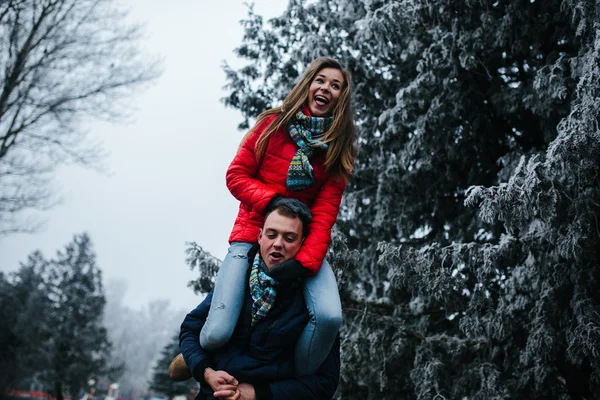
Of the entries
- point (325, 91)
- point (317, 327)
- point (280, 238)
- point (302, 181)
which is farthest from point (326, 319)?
point (325, 91)

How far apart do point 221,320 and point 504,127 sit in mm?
5768

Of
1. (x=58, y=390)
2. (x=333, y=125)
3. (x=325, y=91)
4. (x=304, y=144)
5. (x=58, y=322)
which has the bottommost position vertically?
(x=58, y=390)

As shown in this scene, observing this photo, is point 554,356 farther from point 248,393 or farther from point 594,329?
point 248,393

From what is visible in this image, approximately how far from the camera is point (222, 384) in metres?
2.23

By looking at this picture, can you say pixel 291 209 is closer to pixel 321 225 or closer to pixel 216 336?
pixel 321 225

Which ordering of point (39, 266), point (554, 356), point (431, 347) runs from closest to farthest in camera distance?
point (554, 356), point (431, 347), point (39, 266)

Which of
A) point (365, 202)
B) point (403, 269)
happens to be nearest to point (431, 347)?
point (403, 269)

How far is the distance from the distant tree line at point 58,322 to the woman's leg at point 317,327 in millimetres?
22351

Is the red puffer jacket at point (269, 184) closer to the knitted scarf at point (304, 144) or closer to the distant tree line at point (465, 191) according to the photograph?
the knitted scarf at point (304, 144)

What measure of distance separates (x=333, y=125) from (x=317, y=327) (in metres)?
1.05

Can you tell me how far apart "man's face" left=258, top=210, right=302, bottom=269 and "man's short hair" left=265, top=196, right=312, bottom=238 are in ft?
0.08

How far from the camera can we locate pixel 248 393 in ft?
7.36

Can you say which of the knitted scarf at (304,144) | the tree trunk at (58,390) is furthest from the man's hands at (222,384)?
the tree trunk at (58,390)

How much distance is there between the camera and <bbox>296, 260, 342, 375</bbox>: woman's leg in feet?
7.47
